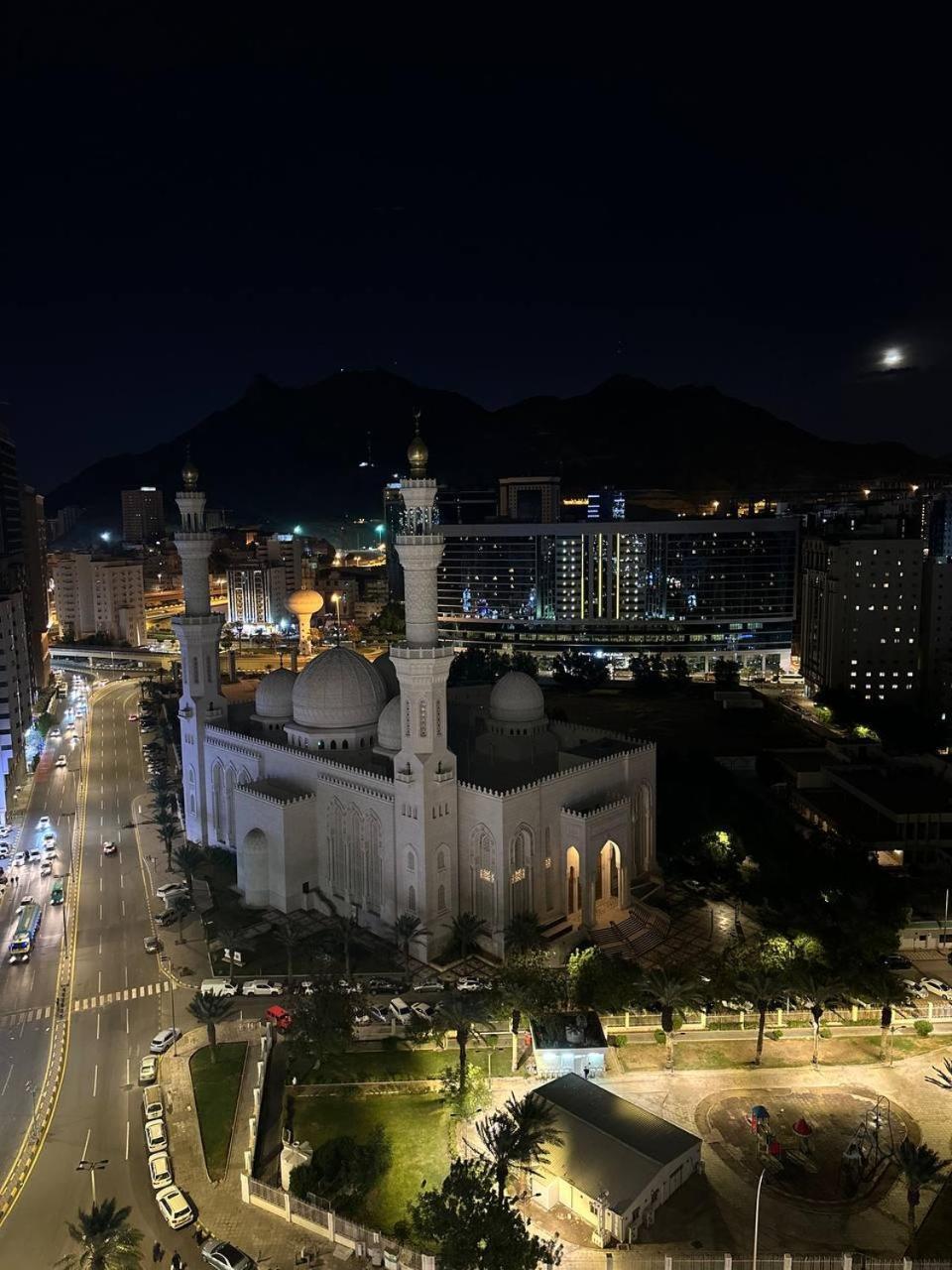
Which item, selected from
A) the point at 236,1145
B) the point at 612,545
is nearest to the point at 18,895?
the point at 236,1145

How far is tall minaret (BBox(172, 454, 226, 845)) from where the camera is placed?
56.7 m

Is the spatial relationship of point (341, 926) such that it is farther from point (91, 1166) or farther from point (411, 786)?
point (91, 1166)

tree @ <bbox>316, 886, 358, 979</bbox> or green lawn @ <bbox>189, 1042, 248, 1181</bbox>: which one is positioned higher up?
tree @ <bbox>316, 886, 358, 979</bbox>

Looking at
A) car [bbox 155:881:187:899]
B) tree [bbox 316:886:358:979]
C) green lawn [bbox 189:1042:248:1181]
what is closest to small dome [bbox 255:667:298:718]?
Result: car [bbox 155:881:187:899]

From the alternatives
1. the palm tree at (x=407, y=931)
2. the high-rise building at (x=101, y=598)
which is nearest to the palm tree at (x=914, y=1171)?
the palm tree at (x=407, y=931)

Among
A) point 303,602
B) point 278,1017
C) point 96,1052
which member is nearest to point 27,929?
point 96,1052

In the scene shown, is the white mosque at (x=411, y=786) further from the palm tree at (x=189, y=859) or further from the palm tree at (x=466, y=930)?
the palm tree at (x=189, y=859)

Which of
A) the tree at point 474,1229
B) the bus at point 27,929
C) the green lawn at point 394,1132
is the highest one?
the tree at point 474,1229

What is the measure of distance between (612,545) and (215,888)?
78.8 metres

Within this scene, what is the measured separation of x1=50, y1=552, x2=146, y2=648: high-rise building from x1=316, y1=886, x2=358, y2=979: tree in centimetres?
10619

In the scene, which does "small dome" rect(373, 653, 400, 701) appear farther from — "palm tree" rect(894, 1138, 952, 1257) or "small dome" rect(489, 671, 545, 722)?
"palm tree" rect(894, 1138, 952, 1257)

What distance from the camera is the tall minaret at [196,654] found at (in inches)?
2232

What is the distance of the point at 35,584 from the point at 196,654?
75.0 m

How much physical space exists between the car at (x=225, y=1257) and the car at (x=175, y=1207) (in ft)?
4.27
